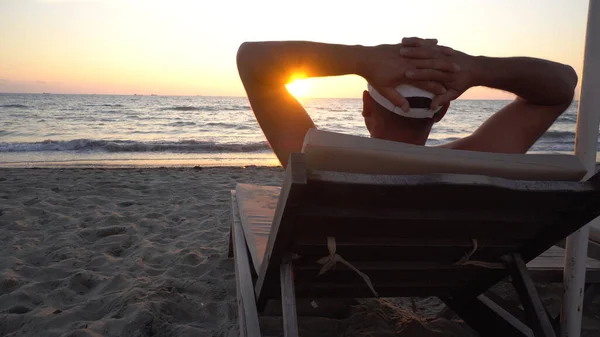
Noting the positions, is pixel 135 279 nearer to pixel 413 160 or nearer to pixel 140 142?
pixel 413 160

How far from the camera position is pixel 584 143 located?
1589 millimetres

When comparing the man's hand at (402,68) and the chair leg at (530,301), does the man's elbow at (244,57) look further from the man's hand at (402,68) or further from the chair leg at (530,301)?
the chair leg at (530,301)

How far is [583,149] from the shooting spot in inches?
62.7

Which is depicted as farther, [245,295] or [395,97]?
[245,295]

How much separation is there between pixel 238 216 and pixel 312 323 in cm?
85

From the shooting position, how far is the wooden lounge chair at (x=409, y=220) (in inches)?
48.6

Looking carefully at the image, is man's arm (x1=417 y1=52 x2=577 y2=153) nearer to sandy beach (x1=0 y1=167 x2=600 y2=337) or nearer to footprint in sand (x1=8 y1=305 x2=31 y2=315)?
sandy beach (x1=0 y1=167 x2=600 y2=337)

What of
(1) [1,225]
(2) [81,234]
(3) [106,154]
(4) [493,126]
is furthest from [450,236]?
(3) [106,154]

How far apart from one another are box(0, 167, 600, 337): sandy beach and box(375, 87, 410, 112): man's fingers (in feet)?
5.32

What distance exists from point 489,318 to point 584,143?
1.04 metres

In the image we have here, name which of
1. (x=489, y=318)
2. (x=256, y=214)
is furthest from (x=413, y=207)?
(x=256, y=214)

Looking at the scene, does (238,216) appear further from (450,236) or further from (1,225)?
(1,225)

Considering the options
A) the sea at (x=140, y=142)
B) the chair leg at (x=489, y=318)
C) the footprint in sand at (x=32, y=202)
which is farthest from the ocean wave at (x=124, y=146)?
the chair leg at (x=489, y=318)

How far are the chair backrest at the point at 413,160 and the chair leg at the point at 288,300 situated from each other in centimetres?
49
